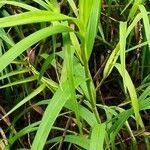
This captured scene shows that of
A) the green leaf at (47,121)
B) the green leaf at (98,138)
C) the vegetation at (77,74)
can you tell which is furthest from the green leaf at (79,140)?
the green leaf at (47,121)

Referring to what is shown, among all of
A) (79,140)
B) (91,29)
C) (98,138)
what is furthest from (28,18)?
(79,140)

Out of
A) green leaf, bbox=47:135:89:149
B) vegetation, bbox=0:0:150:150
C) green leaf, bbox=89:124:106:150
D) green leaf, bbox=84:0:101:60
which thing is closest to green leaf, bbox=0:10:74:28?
vegetation, bbox=0:0:150:150

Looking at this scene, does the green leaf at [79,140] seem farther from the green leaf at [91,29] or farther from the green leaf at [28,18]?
the green leaf at [28,18]

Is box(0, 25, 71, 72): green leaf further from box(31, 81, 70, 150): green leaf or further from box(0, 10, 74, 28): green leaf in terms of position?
box(31, 81, 70, 150): green leaf

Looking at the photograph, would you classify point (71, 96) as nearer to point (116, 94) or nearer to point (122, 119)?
point (122, 119)

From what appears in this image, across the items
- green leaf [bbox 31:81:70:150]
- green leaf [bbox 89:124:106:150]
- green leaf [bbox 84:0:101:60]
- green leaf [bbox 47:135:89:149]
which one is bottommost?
green leaf [bbox 47:135:89:149]

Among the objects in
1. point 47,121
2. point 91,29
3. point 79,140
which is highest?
point 91,29

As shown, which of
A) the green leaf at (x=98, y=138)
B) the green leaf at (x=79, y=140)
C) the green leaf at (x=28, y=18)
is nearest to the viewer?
the green leaf at (x=28, y=18)

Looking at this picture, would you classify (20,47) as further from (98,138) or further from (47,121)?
(98,138)

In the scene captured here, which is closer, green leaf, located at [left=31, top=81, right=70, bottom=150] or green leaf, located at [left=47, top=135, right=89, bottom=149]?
green leaf, located at [left=31, top=81, right=70, bottom=150]

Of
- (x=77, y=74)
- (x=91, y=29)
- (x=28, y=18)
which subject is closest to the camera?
(x=28, y=18)
